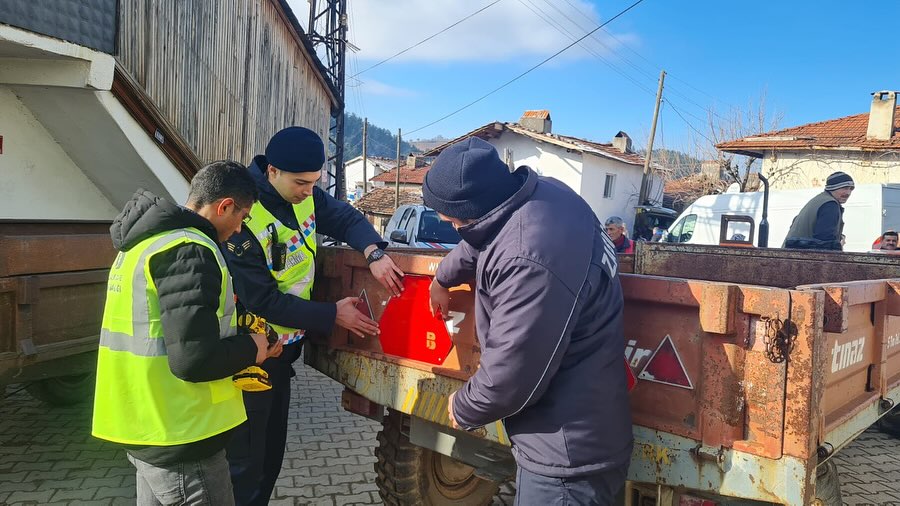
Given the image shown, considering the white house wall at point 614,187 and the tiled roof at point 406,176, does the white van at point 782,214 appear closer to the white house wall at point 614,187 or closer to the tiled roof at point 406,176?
the white house wall at point 614,187

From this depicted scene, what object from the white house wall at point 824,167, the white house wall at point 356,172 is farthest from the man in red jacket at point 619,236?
the white house wall at point 356,172

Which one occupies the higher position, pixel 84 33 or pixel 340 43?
pixel 340 43

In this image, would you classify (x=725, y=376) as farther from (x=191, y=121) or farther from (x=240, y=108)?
(x=240, y=108)

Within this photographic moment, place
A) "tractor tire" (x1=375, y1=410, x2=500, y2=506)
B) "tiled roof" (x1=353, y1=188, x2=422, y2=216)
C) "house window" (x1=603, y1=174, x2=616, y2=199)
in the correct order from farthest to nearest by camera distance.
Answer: "tiled roof" (x1=353, y1=188, x2=422, y2=216), "house window" (x1=603, y1=174, x2=616, y2=199), "tractor tire" (x1=375, y1=410, x2=500, y2=506)

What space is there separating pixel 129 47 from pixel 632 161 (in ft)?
87.3

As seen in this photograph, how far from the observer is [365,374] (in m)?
2.74

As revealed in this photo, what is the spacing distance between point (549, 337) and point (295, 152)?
4.95 ft

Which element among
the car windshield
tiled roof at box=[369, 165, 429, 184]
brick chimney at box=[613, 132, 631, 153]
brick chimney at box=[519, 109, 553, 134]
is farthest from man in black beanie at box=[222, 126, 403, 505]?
tiled roof at box=[369, 165, 429, 184]

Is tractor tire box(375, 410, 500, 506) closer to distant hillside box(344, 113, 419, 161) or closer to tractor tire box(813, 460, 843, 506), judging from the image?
tractor tire box(813, 460, 843, 506)

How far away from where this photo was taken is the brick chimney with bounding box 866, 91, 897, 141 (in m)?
18.5

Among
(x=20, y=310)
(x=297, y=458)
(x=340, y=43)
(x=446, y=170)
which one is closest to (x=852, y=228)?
(x=297, y=458)

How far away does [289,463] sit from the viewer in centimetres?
412

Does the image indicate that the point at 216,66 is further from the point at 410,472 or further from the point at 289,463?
the point at 410,472

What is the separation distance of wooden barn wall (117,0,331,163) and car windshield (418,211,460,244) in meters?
3.08
